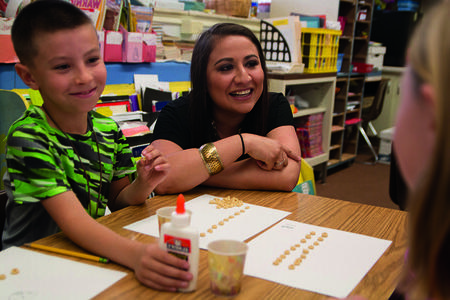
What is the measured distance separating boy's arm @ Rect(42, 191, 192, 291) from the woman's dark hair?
2.39 feet

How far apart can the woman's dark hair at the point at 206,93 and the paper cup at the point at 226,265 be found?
2.91 ft

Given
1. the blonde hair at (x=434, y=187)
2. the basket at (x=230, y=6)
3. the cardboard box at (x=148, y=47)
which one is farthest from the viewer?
the basket at (x=230, y=6)

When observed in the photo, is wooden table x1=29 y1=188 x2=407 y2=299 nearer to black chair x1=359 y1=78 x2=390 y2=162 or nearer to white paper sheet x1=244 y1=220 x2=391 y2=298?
white paper sheet x1=244 y1=220 x2=391 y2=298

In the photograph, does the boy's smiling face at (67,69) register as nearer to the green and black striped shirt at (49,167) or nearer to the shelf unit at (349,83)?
the green and black striped shirt at (49,167)

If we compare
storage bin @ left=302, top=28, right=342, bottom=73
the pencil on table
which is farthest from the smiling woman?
storage bin @ left=302, top=28, right=342, bottom=73

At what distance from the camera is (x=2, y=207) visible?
3.29 ft

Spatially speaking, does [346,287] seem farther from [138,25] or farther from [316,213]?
[138,25]

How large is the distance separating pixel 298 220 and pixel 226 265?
0.43 meters

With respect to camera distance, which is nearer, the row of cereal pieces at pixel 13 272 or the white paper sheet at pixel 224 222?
the row of cereal pieces at pixel 13 272

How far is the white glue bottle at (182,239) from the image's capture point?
0.65 meters

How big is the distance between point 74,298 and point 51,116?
0.52 metres

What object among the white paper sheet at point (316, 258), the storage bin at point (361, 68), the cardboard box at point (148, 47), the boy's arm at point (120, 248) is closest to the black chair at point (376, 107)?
the storage bin at point (361, 68)

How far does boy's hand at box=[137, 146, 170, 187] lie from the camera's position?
3.46 ft

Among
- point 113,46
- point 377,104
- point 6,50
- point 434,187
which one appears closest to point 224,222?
point 434,187
